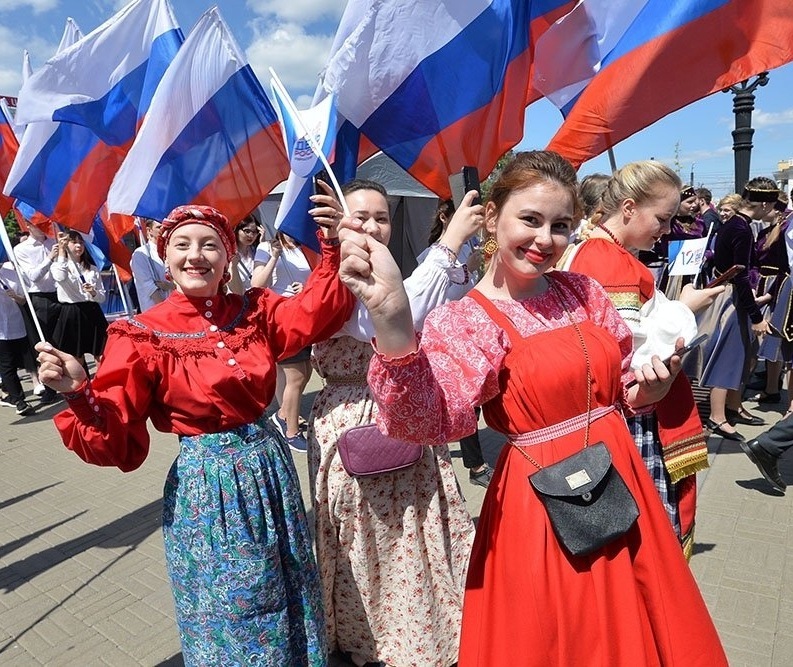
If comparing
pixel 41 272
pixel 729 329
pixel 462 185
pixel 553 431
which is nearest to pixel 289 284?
pixel 462 185

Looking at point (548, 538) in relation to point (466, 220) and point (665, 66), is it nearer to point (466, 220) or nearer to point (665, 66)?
point (466, 220)

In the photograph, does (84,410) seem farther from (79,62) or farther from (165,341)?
(79,62)

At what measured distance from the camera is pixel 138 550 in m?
4.05

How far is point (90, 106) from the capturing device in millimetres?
3416

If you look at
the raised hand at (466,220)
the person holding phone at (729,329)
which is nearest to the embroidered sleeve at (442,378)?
the raised hand at (466,220)

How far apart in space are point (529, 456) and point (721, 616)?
2081 mm

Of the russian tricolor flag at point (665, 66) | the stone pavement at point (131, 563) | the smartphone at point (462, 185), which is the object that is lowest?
the stone pavement at point (131, 563)

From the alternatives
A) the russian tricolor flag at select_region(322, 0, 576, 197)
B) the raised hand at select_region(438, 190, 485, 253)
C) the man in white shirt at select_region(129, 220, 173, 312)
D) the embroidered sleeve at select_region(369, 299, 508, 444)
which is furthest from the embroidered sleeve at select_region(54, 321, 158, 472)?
the man in white shirt at select_region(129, 220, 173, 312)

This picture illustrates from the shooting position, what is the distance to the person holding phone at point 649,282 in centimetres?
241

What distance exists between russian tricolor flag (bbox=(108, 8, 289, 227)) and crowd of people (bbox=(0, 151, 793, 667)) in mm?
932

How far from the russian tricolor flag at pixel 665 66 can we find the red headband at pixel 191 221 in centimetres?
172

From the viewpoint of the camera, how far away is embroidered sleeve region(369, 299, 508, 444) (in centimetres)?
133

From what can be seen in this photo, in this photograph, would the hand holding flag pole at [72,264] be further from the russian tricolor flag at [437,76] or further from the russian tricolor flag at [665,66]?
the russian tricolor flag at [665,66]

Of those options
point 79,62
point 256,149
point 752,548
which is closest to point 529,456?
point 256,149
